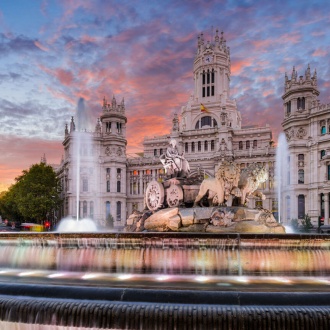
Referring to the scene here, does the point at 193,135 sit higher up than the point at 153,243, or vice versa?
the point at 193,135

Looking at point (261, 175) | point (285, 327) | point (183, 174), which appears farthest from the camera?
point (183, 174)

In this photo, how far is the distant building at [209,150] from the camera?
64.4 m

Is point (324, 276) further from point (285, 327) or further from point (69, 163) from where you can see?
point (69, 163)

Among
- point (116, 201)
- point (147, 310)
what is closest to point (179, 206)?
point (147, 310)

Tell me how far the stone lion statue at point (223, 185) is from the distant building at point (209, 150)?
47.9 meters

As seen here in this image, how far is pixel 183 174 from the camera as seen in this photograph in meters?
20.6

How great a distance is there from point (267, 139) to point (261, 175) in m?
68.4

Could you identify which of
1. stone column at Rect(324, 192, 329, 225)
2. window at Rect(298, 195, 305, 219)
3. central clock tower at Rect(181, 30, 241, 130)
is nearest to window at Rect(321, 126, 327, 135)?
stone column at Rect(324, 192, 329, 225)

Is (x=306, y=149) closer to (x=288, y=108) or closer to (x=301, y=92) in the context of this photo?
(x=288, y=108)

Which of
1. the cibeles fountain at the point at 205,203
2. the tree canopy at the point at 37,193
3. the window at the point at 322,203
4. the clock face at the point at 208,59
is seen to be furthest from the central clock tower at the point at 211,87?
the cibeles fountain at the point at 205,203

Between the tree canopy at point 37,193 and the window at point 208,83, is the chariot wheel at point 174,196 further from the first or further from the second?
the window at point 208,83

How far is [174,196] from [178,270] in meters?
7.56

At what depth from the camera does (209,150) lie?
277 feet

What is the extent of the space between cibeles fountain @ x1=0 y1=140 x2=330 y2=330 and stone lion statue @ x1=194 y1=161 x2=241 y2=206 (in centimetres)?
5
